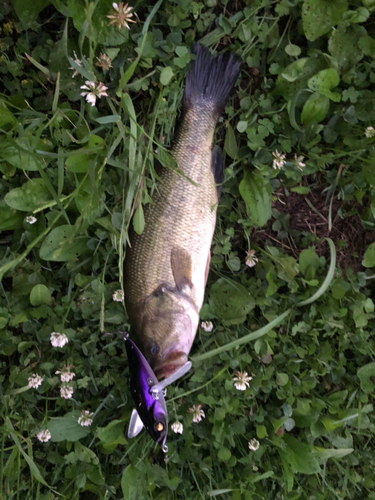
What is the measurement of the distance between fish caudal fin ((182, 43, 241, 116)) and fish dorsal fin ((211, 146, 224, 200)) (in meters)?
0.27

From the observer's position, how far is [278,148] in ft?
6.29

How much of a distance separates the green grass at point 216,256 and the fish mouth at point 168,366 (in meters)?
0.26

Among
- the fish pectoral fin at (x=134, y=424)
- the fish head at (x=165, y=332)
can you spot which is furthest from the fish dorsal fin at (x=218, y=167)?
the fish pectoral fin at (x=134, y=424)

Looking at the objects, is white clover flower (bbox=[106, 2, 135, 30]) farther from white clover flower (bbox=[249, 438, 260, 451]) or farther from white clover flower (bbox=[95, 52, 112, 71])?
white clover flower (bbox=[249, 438, 260, 451])

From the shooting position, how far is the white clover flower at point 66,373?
1.80m

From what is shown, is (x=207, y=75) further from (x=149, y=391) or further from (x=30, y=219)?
(x=149, y=391)

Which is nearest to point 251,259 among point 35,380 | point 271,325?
point 271,325

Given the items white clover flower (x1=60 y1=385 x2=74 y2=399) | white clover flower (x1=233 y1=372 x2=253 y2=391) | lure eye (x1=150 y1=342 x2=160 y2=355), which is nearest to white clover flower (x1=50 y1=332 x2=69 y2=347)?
white clover flower (x1=60 y1=385 x2=74 y2=399)

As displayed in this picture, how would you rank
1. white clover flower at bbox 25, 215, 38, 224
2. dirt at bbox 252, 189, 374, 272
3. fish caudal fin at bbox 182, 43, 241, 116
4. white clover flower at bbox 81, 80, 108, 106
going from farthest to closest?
dirt at bbox 252, 189, 374, 272, fish caudal fin at bbox 182, 43, 241, 116, white clover flower at bbox 25, 215, 38, 224, white clover flower at bbox 81, 80, 108, 106

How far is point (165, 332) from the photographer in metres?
1.61

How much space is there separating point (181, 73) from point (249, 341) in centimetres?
162

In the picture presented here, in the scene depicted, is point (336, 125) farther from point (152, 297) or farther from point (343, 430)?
point (343, 430)

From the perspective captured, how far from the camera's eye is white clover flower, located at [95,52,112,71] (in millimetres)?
1614

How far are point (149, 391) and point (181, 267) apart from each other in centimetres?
63
